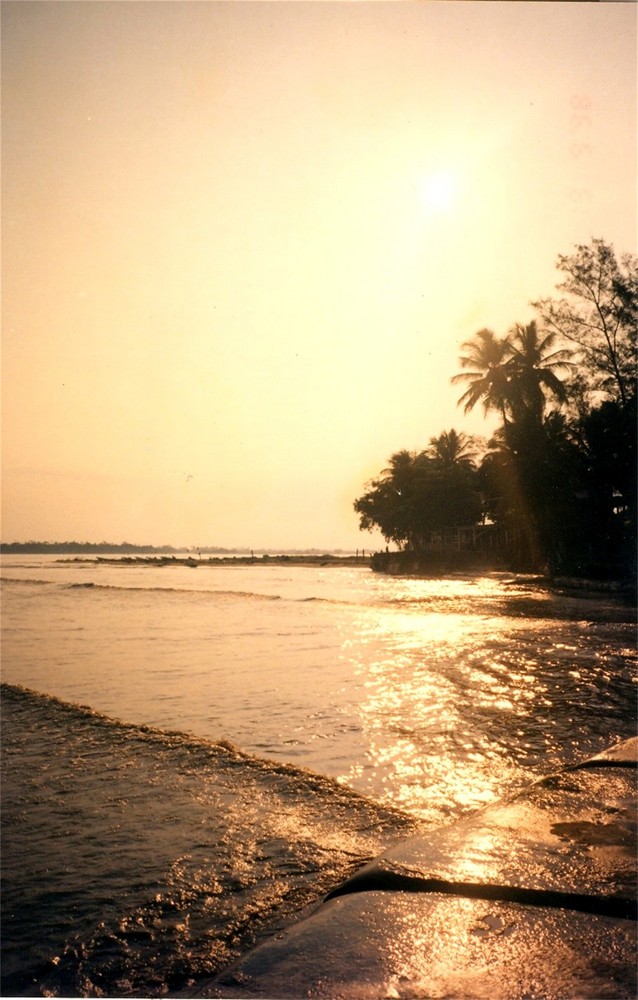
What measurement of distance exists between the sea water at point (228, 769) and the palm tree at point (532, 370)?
24421mm

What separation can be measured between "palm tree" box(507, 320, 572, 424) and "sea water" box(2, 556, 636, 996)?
24421 mm

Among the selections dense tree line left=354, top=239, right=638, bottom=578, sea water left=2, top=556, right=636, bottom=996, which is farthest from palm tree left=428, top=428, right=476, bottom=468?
sea water left=2, top=556, right=636, bottom=996

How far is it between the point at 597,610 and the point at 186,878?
15.7 metres

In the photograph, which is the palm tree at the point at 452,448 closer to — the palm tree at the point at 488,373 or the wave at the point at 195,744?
the palm tree at the point at 488,373

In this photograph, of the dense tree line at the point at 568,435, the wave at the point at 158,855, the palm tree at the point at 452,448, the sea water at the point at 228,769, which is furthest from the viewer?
the palm tree at the point at 452,448

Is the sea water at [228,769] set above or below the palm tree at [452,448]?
below

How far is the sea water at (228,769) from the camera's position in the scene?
248cm

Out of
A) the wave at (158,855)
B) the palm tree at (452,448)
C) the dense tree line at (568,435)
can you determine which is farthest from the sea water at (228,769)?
the palm tree at (452,448)

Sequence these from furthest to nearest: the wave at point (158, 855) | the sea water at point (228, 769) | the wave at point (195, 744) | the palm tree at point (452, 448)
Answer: the palm tree at point (452, 448), the wave at point (195, 744), the sea water at point (228, 769), the wave at point (158, 855)

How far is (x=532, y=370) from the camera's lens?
33.8 m

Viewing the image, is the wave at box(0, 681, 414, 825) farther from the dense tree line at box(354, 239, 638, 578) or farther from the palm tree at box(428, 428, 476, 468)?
the palm tree at box(428, 428, 476, 468)

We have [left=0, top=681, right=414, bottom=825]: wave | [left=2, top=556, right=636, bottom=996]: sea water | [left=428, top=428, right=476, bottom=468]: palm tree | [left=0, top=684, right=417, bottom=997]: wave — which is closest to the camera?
[left=0, top=684, right=417, bottom=997]: wave

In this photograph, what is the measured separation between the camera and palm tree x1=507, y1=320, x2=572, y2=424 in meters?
33.3

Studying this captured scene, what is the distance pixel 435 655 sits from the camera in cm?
973
